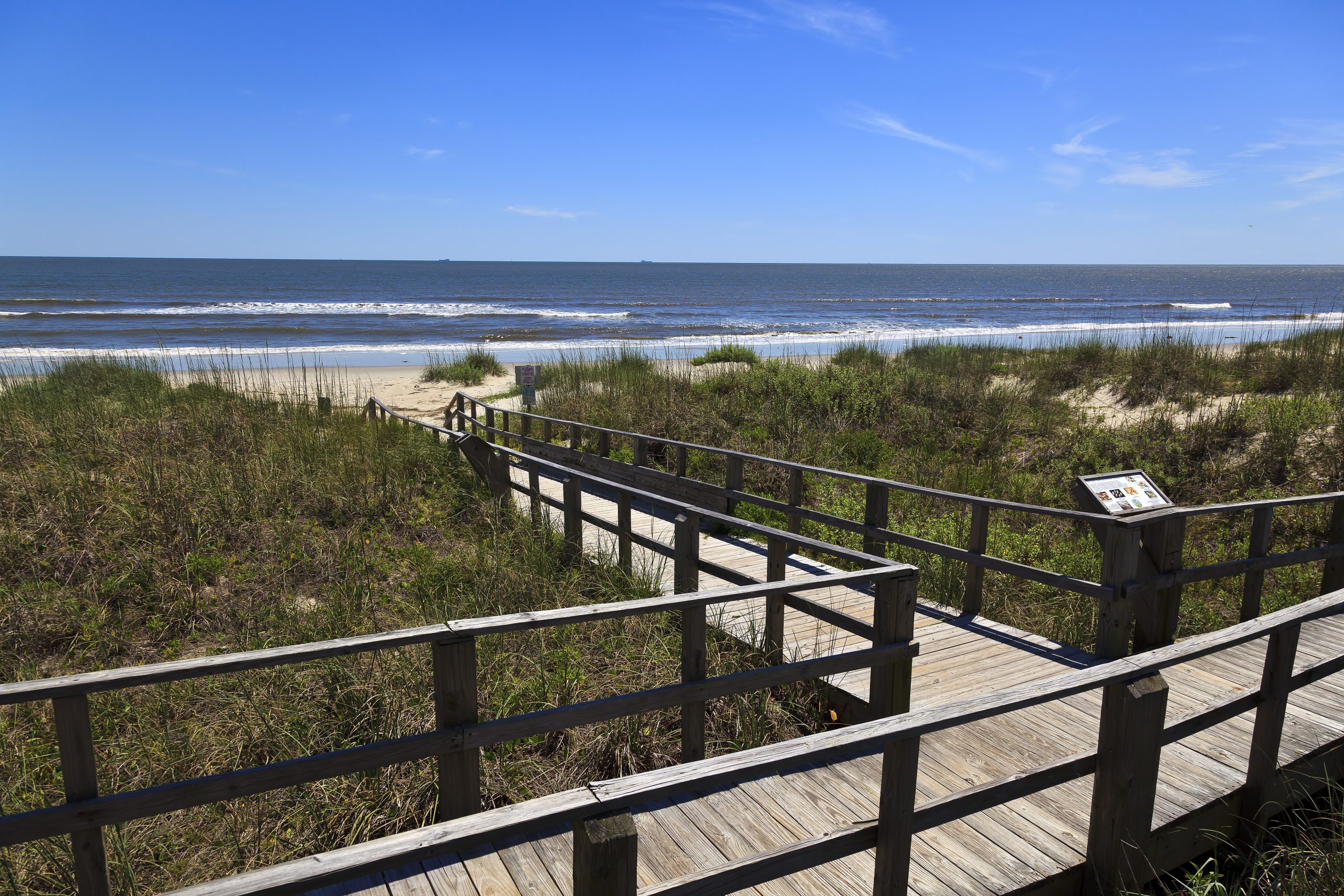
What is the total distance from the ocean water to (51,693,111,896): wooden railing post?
1532 cm

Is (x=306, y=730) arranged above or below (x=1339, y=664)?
below

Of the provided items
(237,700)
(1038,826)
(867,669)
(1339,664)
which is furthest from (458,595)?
(1339,664)

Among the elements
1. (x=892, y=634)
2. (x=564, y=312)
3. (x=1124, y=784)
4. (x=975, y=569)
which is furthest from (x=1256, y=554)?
(x=564, y=312)

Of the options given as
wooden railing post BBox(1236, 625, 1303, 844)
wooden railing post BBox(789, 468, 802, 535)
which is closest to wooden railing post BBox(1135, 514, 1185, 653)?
wooden railing post BBox(1236, 625, 1303, 844)

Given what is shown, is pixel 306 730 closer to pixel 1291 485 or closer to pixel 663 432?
pixel 663 432

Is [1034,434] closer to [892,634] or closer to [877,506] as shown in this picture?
[877,506]

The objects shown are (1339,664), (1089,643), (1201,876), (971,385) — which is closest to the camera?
(1201,876)

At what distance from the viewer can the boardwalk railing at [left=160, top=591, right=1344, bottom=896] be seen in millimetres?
1870

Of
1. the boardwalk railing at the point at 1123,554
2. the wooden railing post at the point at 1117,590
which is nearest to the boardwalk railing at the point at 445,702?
the boardwalk railing at the point at 1123,554

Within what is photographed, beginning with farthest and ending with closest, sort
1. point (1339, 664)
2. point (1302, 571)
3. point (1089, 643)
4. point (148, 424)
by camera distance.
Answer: point (148, 424) < point (1302, 571) < point (1089, 643) < point (1339, 664)

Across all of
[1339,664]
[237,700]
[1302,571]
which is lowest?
[1302,571]

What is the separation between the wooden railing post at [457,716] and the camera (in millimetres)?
3078

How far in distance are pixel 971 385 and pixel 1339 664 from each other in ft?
38.2

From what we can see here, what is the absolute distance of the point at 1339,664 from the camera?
13.4 ft
